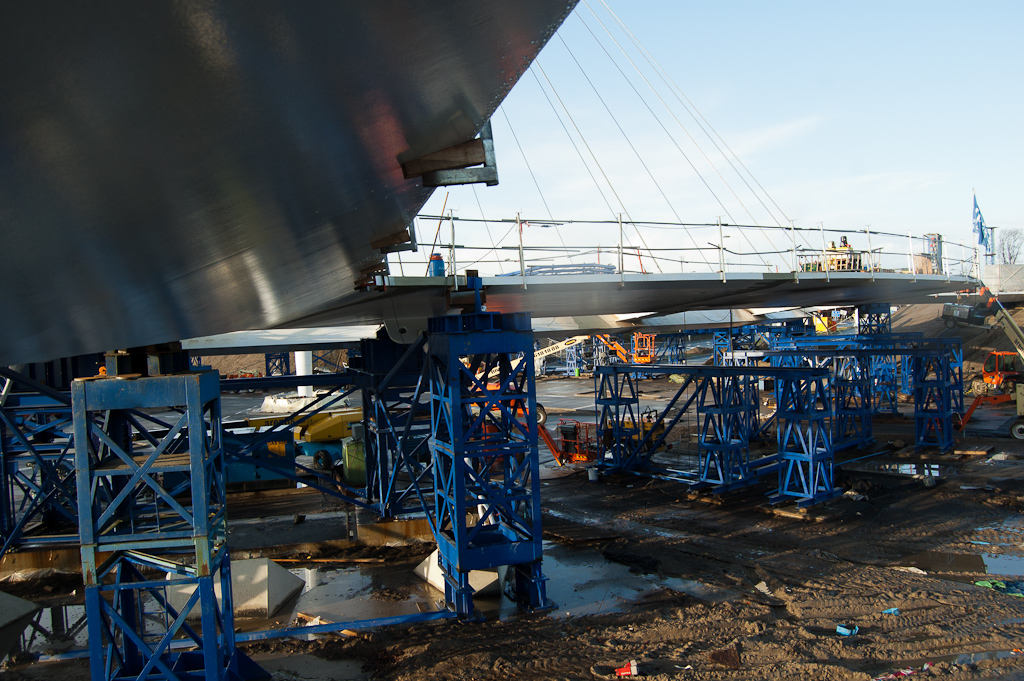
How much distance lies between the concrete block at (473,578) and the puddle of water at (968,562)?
745cm

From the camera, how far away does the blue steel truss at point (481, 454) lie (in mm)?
9648

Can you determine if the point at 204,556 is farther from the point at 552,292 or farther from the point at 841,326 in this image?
the point at 841,326

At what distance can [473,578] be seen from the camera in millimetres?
10789

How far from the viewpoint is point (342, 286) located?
33.0ft

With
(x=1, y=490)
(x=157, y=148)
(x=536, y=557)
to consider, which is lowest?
(x=536, y=557)

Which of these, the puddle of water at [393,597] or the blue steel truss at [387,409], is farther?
the blue steel truss at [387,409]

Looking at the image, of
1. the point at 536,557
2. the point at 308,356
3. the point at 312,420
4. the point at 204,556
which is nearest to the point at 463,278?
the point at 536,557

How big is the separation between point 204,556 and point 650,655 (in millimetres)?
5605

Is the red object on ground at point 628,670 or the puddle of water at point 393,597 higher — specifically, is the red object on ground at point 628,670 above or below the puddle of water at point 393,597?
above

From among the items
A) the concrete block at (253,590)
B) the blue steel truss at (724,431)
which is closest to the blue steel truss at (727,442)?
the blue steel truss at (724,431)

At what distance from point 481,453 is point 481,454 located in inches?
2.4

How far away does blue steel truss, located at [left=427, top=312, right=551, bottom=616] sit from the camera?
9.65 m

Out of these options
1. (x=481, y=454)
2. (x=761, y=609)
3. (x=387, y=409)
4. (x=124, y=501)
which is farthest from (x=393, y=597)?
(x=761, y=609)

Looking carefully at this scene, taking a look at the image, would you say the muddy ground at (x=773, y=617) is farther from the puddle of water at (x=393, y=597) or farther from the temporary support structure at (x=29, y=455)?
the temporary support structure at (x=29, y=455)
